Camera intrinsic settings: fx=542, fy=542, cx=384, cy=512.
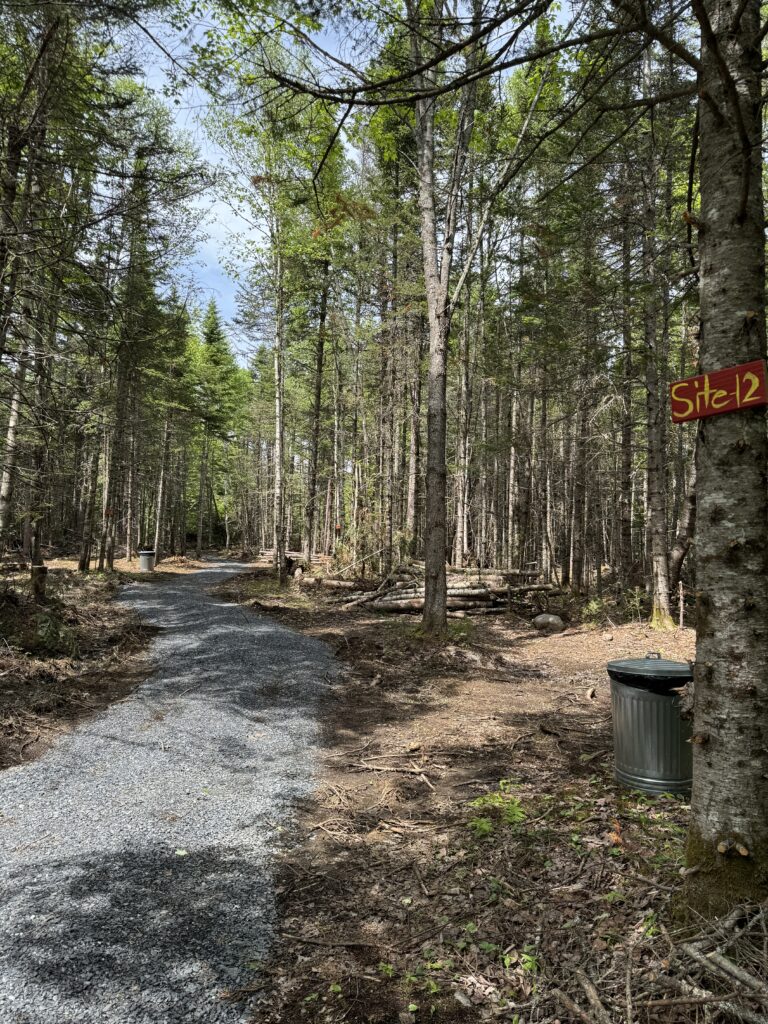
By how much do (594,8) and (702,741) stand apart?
346cm

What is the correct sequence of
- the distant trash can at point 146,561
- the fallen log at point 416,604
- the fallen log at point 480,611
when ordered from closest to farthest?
the fallen log at point 416,604 → the fallen log at point 480,611 → the distant trash can at point 146,561

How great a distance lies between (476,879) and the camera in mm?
2924

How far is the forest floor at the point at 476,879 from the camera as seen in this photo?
7.02 feet

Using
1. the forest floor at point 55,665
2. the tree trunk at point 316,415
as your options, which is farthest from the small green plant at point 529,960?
the tree trunk at point 316,415

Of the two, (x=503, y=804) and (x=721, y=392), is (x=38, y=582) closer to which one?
(x=503, y=804)

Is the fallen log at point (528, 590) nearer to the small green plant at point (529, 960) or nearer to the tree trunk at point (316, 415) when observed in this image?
the tree trunk at point (316, 415)

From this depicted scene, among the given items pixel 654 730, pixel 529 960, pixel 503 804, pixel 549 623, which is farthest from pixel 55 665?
pixel 549 623

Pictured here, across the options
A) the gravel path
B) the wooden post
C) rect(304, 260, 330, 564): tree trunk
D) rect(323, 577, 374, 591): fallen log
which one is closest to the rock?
rect(323, 577, 374, 591): fallen log

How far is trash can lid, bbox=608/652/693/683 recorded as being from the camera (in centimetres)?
365

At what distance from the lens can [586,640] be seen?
32.9ft

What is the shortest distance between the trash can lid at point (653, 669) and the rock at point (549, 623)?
7741 mm

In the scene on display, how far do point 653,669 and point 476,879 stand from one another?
6.01 feet

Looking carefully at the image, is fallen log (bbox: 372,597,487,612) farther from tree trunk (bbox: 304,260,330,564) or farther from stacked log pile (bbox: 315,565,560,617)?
tree trunk (bbox: 304,260,330,564)

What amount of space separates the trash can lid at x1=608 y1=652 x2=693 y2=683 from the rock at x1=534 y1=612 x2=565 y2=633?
7741 millimetres
